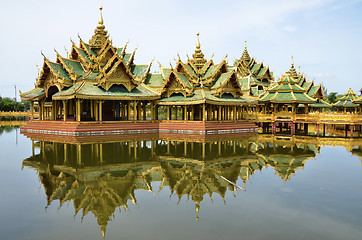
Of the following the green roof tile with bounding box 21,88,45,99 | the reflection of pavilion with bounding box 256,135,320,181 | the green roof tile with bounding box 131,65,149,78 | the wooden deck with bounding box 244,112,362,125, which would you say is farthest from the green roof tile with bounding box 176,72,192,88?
the reflection of pavilion with bounding box 256,135,320,181

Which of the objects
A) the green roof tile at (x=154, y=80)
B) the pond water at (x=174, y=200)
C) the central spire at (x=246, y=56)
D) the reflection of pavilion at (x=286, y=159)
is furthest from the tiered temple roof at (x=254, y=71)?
the pond water at (x=174, y=200)

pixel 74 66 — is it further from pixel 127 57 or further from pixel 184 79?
pixel 184 79

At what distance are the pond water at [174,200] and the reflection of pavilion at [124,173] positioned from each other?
0.11 feet

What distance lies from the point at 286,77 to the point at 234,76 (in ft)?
21.8

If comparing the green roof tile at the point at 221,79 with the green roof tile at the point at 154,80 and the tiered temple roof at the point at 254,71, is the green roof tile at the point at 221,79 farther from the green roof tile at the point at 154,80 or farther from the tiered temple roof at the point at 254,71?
the tiered temple roof at the point at 254,71

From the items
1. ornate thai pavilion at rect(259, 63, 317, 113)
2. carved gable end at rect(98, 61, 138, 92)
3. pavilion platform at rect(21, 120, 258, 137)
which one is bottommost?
pavilion platform at rect(21, 120, 258, 137)

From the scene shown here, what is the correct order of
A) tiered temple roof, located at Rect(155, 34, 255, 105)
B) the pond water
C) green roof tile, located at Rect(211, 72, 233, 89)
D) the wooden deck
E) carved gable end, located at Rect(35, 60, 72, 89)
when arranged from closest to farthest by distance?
the pond water
the wooden deck
carved gable end, located at Rect(35, 60, 72, 89)
tiered temple roof, located at Rect(155, 34, 255, 105)
green roof tile, located at Rect(211, 72, 233, 89)

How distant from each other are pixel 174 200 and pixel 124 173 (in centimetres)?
300

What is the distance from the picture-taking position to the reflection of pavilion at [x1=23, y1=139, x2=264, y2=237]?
22.7 ft

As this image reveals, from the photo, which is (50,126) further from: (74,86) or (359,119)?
(359,119)

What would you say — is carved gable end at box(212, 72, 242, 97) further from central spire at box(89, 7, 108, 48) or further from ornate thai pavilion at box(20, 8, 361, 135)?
central spire at box(89, 7, 108, 48)

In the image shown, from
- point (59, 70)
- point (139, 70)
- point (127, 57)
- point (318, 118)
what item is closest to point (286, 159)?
point (318, 118)

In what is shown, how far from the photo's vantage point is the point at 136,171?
9.72 meters

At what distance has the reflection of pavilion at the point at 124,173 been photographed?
22.7 feet
